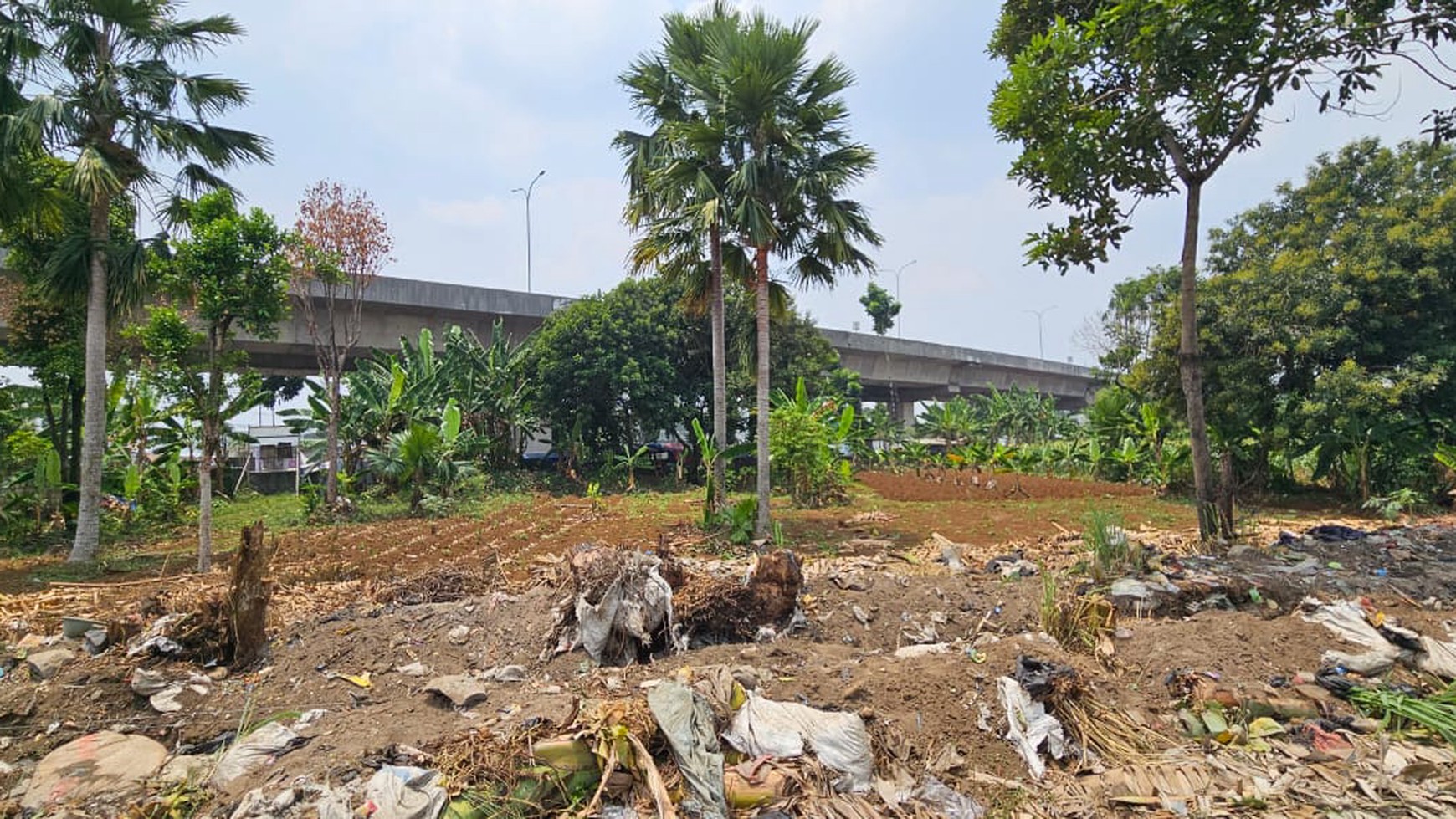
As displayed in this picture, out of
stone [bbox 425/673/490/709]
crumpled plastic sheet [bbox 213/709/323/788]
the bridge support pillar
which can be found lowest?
crumpled plastic sheet [bbox 213/709/323/788]

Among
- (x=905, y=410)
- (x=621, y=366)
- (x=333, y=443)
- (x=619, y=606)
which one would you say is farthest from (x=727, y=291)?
(x=905, y=410)

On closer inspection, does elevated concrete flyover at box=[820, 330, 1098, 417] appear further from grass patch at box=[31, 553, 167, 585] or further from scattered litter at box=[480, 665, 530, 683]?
scattered litter at box=[480, 665, 530, 683]

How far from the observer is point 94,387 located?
383 inches

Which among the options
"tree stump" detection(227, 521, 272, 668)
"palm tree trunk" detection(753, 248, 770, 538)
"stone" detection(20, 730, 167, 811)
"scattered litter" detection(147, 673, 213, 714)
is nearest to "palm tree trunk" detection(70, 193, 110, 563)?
"tree stump" detection(227, 521, 272, 668)

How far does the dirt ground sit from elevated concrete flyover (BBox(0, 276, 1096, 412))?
7.82 metres

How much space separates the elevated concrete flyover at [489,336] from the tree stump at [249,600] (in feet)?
28.1

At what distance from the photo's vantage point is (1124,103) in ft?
27.9

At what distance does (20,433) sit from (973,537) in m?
18.1

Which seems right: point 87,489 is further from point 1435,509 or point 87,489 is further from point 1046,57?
point 1435,509

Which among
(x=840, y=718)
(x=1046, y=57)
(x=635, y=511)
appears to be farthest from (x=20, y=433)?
(x=1046, y=57)

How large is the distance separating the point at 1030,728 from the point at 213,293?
9.65m

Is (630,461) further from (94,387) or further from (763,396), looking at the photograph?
(94,387)

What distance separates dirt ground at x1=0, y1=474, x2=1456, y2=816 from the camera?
365 centimetres

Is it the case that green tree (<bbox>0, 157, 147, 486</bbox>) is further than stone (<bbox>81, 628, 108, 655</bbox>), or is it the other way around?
green tree (<bbox>0, 157, 147, 486</bbox>)
